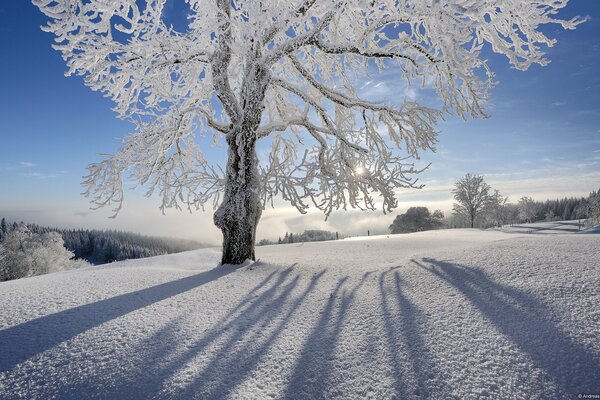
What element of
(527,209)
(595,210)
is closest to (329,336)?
(595,210)

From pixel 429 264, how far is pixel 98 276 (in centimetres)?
645

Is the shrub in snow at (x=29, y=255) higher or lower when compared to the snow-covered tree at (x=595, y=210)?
lower

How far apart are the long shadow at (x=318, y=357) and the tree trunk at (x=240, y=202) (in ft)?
11.8

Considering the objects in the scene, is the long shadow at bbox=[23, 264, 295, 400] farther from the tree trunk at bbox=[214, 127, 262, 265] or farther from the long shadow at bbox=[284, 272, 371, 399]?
the tree trunk at bbox=[214, 127, 262, 265]

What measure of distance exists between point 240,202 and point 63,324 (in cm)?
413

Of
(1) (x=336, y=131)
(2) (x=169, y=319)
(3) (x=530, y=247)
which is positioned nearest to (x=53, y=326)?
(2) (x=169, y=319)

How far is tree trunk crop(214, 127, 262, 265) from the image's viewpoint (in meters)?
7.32

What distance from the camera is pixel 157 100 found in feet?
28.0

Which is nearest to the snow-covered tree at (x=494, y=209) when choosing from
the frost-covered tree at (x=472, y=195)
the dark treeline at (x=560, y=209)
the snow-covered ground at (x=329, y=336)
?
the frost-covered tree at (x=472, y=195)

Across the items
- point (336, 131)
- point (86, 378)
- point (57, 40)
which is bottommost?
point (86, 378)

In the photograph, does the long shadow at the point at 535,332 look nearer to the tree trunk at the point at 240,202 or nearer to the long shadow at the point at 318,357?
the long shadow at the point at 318,357

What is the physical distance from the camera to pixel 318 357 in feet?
9.25

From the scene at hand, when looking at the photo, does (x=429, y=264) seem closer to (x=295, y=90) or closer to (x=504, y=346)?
(x=504, y=346)

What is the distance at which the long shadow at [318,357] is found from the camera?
94.1 inches
